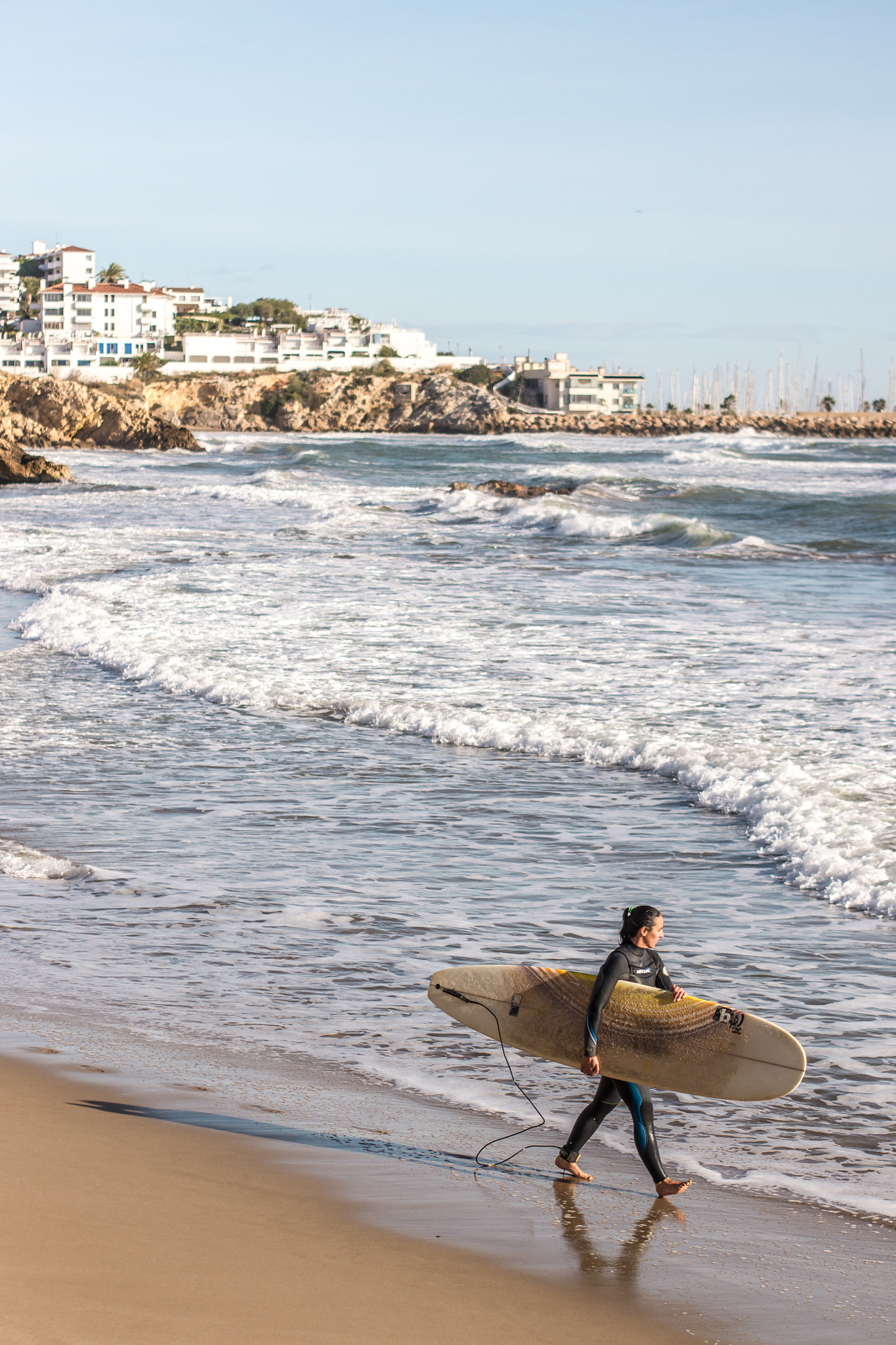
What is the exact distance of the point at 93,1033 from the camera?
530 cm

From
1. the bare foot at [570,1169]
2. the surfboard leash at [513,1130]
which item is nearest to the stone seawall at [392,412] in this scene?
the surfboard leash at [513,1130]

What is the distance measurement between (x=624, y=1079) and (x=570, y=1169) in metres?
0.35

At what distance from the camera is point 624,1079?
437 centimetres

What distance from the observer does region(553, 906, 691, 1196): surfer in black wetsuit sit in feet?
13.8

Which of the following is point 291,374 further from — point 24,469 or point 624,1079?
point 624,1079

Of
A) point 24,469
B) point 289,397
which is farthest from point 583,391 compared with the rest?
point 24,469

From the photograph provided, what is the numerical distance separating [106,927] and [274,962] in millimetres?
1052

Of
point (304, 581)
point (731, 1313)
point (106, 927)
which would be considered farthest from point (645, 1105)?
point (304, 581)

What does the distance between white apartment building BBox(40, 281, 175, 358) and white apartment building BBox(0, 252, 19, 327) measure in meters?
9.25

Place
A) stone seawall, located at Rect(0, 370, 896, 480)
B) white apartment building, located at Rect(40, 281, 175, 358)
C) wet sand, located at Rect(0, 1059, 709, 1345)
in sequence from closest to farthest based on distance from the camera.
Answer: wet sand, located at Rect(0, 1059, 709, 1345)
stone seawall, located at Rect(0, 370, 896, 480)
white apartment building, located at Rect(40, 281, 175, 358)

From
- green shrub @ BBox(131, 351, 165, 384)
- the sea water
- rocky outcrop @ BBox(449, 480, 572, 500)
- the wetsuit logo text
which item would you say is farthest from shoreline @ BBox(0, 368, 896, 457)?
the wetsuit logo text

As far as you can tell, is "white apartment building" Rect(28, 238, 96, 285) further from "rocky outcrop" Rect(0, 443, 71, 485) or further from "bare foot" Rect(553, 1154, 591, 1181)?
"bare foot" Rect(553, 1154, 591, 1181)

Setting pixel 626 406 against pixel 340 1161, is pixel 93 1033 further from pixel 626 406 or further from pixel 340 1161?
pixel 626 406

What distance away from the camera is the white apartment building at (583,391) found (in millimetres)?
155625
